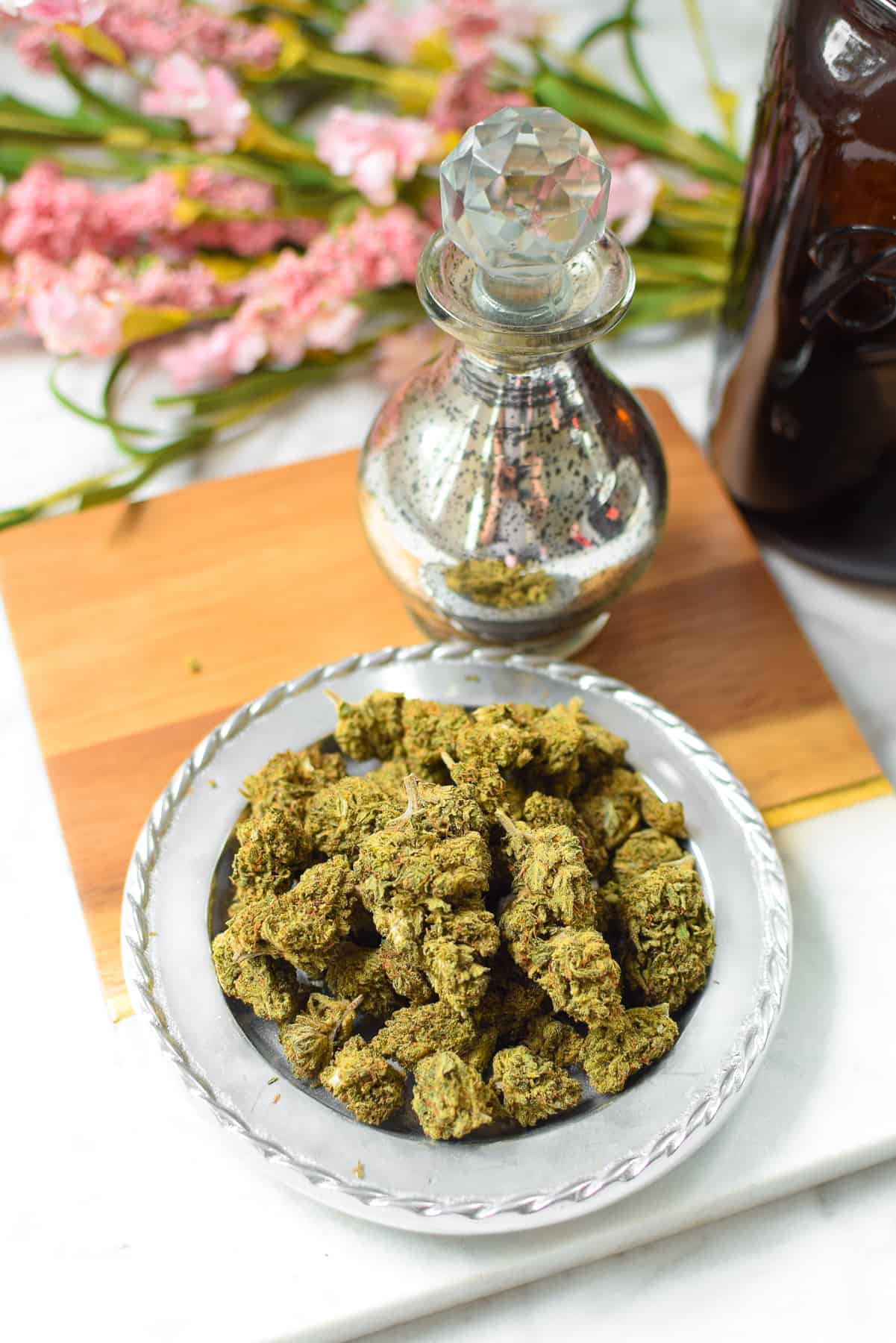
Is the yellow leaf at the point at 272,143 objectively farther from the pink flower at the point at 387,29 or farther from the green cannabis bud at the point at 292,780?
the green cannabis bud at the point at 292,780

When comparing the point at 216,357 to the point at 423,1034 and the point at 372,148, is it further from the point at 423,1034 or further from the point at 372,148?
the point at 423,1034

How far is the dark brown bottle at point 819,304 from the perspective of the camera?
2.46 feet

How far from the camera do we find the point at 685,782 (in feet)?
2.71

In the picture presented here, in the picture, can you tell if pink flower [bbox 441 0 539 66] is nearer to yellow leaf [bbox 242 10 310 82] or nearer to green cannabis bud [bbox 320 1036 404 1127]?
yellow leaf [bbox 242 10 310 82]

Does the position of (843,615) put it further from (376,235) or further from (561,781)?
(376,235)

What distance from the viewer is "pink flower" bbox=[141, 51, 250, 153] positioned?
1.14 m

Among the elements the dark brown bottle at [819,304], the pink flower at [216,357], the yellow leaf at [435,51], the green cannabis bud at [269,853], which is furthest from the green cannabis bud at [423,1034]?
the yellow leaf at [435,51]

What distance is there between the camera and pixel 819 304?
2.85 ft

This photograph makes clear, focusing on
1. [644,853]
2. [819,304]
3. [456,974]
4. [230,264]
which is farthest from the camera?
[230,264]

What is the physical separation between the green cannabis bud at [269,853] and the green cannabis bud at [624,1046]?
20cm

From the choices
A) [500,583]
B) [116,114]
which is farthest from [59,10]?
[500,583]

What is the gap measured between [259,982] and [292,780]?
0.13 meters

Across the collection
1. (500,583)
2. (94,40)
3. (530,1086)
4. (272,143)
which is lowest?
(530,1086)

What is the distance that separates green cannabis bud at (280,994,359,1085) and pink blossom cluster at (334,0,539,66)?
0.96m
